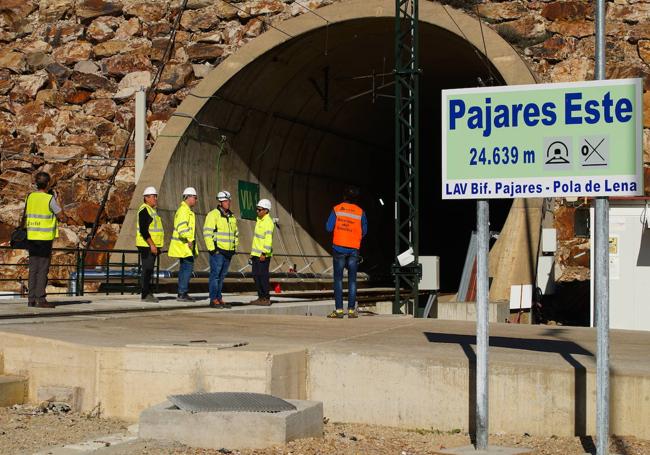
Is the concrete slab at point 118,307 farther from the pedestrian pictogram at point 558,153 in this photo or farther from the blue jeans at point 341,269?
the pedestrian pictogram at point 558,153

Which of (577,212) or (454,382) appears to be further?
(577,212)

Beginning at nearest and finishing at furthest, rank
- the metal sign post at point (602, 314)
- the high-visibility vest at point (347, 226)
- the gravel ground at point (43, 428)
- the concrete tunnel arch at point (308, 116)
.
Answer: the metal sign post at point (602, 314), the gravel ground at point (43, 428), the high-visibility vest at point (347, 226), the concrete tunnel arch at point (308, 116)

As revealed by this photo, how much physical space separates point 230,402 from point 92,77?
2097cm

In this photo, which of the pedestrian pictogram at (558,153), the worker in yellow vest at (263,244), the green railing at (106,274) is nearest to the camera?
the pedestrian pictogram at (558,153)

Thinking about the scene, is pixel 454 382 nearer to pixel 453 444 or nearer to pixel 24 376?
pixel 453 444

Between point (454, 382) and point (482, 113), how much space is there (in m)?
2.14

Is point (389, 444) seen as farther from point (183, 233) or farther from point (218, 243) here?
point (183, 233)

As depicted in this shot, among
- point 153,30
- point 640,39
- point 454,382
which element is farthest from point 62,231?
point 454,382

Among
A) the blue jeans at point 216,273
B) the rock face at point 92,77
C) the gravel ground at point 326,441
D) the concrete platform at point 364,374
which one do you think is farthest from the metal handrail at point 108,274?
the gravel ground at point 326,441

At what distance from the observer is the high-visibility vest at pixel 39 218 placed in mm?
14531

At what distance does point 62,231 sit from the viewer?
86.2ft

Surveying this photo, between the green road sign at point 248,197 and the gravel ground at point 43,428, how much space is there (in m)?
19.5

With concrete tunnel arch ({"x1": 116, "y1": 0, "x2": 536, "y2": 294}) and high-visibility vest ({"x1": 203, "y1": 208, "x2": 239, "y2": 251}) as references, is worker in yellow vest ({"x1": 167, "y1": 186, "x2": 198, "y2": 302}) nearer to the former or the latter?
high-visibility vest ({"x1": 203, "y1": 208, "x2": 239, "y2": 251})

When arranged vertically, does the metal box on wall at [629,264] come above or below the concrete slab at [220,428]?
above
